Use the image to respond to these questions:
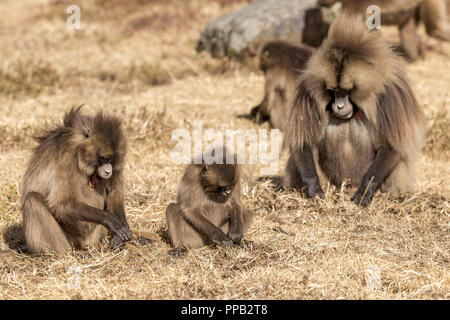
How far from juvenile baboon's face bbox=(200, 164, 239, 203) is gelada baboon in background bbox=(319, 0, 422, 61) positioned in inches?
258

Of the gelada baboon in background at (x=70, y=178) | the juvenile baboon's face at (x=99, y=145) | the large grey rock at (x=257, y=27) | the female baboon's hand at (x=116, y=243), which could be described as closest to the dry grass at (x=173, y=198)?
the female baboon's hand at (x=116, y=243)

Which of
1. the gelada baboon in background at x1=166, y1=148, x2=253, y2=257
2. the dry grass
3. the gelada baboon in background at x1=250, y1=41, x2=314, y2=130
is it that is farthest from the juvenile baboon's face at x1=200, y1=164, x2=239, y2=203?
the gelada baboon in background at x1=250, y1=41, x2=314, y2=130

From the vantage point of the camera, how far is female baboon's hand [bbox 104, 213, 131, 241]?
4344 millimetres

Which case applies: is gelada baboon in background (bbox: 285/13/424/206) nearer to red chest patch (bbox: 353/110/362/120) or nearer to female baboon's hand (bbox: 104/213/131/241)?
red chest patch (bbox: 353/110/362/120)

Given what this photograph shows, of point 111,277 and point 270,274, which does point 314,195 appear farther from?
point 111,277

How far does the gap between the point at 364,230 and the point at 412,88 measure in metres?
1.42

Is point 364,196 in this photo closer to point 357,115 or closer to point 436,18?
point 357,115

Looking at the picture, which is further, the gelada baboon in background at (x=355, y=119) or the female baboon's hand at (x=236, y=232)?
the gelada baboon in background at (x=355, y=119)

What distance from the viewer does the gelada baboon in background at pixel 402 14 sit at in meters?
10.5

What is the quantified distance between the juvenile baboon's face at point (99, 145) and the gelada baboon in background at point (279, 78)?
12.9 ft

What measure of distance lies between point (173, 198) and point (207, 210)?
1.11 meters

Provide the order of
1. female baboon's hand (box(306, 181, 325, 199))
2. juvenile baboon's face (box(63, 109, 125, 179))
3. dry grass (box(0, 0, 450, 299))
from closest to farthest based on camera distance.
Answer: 1. dry grass (box(0, 0, 450, 299))
2. juvenile baboon's face (box(63, 109, 125, 179))
3. female baboon's hand (box(306, 181, 325, 199))

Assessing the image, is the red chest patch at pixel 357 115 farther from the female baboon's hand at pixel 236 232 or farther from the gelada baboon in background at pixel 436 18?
the gelada baboon in background at pixel 436 18

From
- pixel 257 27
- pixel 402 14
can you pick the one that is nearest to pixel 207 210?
pixel 257 27
